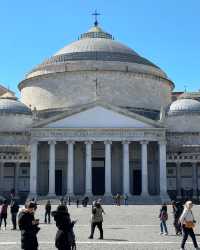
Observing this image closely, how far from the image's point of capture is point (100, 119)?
51719 mm

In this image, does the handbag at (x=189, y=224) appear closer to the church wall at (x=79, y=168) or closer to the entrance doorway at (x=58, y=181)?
the church wall at (x=79, y=168)

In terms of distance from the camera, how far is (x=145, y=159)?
5125 cm

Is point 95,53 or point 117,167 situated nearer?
point 117,167

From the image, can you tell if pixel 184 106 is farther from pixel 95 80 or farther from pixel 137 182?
pixel 137 182

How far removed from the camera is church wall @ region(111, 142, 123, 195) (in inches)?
2125

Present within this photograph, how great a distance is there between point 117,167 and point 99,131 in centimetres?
518

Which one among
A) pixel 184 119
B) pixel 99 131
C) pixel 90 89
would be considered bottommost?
pixel 99 131

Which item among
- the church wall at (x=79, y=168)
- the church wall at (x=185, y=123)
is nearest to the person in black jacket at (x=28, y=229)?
the church wall at (x=79, y=168)

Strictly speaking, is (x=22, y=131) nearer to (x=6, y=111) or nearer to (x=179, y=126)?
(x=6, y=111)

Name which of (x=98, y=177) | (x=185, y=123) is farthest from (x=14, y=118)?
(x=185, y=123)

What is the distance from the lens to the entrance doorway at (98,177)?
2128 inches

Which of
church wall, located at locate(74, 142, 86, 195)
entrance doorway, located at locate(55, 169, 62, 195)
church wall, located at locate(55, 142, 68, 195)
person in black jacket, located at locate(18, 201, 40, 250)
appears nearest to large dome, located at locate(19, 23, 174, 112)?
church wall, located at locate(55, 142, 68, 195)

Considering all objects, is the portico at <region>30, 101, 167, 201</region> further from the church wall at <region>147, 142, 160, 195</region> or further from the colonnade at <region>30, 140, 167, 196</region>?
the church wall at <region>147, 142, 160, 195</region>

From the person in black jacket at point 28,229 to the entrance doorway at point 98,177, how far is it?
42574 millimetres
